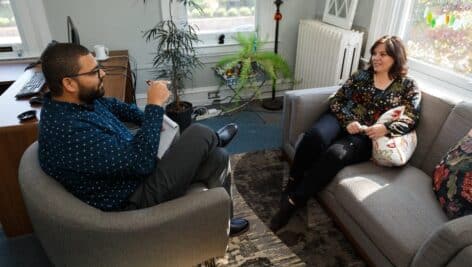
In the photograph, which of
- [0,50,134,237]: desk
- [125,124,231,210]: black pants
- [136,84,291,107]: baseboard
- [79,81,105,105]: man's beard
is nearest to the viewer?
[79,81,105,105]: man's beard

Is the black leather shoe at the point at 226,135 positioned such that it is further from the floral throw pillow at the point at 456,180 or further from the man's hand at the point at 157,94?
the floral throw pillow at the point at 456,180

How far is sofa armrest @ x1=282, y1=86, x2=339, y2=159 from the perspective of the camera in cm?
199

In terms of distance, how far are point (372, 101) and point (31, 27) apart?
2.60 metres

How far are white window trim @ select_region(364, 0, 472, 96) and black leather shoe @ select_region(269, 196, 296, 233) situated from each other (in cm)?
123

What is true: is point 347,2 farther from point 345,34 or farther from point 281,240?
point 281,240

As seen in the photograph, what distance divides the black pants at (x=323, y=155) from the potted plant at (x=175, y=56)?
1196 millimetres

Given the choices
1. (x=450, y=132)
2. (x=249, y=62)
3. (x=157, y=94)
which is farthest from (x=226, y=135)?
(x=450, y=132)

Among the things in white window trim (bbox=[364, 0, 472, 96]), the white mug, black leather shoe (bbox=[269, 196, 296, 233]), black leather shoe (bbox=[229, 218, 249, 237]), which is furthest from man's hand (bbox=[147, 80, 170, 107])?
white window trim (bbox=[364, 0, 472, 96])

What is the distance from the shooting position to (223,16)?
9.86 ft

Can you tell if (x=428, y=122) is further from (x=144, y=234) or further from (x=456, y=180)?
(x=144, y=234)

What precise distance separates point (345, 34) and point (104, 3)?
A: 6.50ft

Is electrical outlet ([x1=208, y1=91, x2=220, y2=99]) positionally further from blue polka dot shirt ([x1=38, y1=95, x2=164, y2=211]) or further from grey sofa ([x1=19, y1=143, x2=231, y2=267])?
grey sofa ([x1=19, y1=143, x2=231, y2=267])

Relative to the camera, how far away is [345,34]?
248cm

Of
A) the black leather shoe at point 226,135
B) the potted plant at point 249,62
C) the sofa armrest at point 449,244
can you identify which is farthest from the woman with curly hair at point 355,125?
the potted plant at point 249,62
